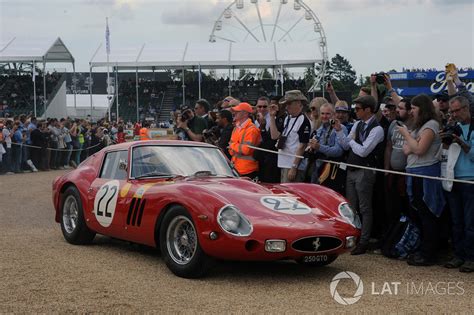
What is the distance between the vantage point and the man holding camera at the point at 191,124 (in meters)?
10.5

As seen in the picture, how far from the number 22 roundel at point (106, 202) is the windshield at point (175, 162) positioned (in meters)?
0.30

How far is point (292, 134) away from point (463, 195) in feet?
8.33

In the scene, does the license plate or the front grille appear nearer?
the front grille

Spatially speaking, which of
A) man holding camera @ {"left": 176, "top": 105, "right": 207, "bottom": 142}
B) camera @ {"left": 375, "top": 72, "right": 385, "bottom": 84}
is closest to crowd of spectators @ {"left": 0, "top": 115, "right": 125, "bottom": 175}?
man holding camera @ {"left": 176, "top": 105, "right": 207, "bottom": 142}

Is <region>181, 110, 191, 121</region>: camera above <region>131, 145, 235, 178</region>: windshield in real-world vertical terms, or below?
above

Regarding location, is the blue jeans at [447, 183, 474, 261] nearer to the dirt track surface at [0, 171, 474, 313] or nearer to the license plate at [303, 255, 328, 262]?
the dirt track surface at [0, 171, 474, 313]

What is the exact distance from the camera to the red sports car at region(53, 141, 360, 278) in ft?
20.1

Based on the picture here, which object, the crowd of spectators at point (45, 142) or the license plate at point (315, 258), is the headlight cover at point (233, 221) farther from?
the crowd of spectators at point (45, 142)

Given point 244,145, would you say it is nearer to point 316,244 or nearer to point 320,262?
point 320,262

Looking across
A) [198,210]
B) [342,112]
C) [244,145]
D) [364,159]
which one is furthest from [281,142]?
[198,210]

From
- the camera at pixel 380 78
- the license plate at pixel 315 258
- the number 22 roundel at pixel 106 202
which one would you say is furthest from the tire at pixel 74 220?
the camera at pixel 380 78

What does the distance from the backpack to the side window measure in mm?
3217

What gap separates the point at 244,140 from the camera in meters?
9.23

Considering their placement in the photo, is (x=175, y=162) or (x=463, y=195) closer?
(x=463, y=195)
